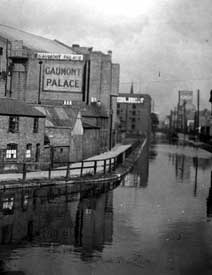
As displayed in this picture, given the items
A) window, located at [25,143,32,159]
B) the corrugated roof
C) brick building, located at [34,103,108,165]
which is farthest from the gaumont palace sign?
window, located at [25,143,32,159]

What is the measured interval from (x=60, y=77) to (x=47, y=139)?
71.9ft

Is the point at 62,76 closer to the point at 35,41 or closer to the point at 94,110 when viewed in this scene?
the point at 94,110

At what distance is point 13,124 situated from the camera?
32.5 metres

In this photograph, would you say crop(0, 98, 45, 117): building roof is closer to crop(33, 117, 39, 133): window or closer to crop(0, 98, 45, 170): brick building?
crop(0, 98, 45, 170): brick building

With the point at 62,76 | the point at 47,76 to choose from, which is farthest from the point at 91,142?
the point at 47,76

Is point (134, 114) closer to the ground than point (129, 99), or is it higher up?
closer to the ground

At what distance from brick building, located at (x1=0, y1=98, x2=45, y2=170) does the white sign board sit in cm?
2313

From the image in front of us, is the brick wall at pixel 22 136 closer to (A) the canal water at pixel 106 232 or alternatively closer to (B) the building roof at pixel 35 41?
(A) the canal water at pixel 106 232

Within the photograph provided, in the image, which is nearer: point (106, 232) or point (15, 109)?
point (106, 232)

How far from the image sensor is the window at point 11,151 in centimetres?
3180

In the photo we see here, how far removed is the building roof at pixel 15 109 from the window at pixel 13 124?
380mm

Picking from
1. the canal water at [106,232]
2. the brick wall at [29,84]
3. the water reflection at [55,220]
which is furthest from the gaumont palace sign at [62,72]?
the water reflection at [55,220]

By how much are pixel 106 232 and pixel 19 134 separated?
1804 cm

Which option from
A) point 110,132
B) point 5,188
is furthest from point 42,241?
point 110,132
